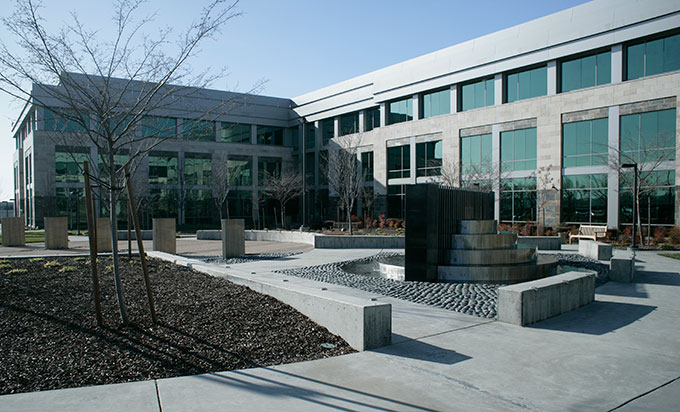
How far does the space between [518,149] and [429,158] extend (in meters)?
7.70

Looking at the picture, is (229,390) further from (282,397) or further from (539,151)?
(539,151)

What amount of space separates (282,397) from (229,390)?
546 mm

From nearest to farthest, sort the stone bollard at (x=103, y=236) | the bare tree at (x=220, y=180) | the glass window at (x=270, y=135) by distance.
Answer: the stone bollard at (x=103, y=236) < the bare tree at (x=220, y=180) < the glass window at (x=270, y=135)

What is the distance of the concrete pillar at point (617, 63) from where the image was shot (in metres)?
27.4

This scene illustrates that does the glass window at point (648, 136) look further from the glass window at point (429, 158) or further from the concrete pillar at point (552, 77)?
the glass window at point (429, 158)

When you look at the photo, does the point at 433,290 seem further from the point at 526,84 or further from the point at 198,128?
the point at 526,84

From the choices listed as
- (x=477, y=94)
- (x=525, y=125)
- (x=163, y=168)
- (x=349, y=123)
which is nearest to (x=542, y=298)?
(x=525, y=125)

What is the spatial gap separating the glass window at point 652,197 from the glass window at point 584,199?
1.05 meters

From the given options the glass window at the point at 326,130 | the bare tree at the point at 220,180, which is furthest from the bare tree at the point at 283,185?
the glass window at the point at 326,130

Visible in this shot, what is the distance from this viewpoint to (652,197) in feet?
86.4

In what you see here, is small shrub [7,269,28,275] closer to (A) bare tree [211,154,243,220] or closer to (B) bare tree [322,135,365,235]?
(B) bare tree [322,135,365,235]

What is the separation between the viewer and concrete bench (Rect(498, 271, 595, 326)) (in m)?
7.28

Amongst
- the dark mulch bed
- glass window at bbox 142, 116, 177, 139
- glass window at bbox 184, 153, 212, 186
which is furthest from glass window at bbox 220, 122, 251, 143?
the dark mulch bed

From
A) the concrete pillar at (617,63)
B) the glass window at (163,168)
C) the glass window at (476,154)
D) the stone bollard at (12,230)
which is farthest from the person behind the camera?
the glass window at (163,168)
